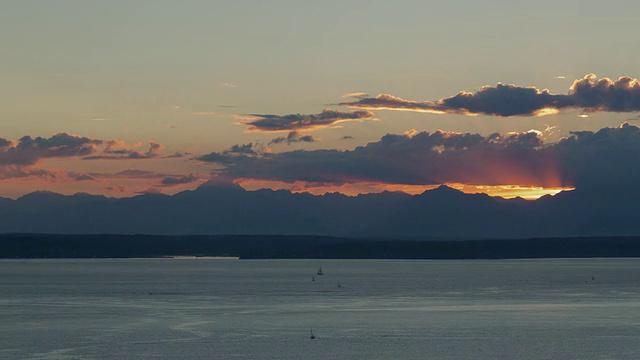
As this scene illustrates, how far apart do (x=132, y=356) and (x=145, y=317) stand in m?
29.8

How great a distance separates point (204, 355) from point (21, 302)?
210ft

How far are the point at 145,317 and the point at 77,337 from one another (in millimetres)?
18693

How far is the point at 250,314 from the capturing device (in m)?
99.8

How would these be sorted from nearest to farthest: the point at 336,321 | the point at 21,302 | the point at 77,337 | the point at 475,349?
1. the point at 475,349
2. the point at 77,337
3. the point at 336,321
4. the point at 21,302

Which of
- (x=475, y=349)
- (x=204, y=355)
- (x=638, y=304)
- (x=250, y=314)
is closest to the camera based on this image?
(x=204, y=355)

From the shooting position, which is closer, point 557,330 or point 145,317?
point 557,330

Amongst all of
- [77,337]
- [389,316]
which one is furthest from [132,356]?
[389,316]

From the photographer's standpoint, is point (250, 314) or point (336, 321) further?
point (250, 314)

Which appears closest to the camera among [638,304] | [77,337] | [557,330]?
[77,337]

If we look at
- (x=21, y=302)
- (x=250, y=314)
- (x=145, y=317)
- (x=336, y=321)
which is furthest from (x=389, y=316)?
(x=21, y=302)

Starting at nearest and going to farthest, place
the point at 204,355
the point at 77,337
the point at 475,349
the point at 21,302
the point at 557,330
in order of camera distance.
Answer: the point at 204,355 < the point at 475,349 < the point at 77,337 < the point at 557,330 < the point at 21,302

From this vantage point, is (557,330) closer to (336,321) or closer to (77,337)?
(336,321)

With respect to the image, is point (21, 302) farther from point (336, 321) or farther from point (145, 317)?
point (336, 321)

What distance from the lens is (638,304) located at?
115125mm
